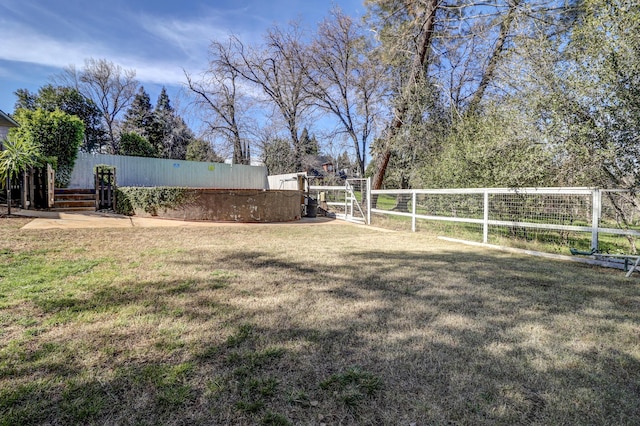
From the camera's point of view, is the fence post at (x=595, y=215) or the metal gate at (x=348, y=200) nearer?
the fence post at (x=595, y=215)

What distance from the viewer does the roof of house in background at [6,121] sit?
12588mm

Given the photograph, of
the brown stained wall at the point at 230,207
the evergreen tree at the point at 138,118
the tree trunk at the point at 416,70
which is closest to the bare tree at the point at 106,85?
the evergreen tree at the point at 138,118

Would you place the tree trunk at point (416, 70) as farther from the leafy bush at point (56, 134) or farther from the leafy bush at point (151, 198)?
the leafy bush at point (56, 134)

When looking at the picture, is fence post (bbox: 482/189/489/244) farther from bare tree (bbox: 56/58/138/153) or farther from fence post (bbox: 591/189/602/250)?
bare tree (bbox: 56/58/138/153)

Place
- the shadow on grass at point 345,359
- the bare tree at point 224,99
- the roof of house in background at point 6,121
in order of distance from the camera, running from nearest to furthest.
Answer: the shadow on grass at point 345,359
the roof of house in background at point 6,121
the bare tree at point 224,99

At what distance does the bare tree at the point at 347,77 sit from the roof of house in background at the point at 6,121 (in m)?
12.5

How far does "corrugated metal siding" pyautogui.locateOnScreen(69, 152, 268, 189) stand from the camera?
1433 cm

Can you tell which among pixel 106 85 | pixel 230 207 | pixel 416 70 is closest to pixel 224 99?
pixel 416 70

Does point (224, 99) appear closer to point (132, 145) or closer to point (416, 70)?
point (132, 145)

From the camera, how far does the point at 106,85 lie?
28.0 meters

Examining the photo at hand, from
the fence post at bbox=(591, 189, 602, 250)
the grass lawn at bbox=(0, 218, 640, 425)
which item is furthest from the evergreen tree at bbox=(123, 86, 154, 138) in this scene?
the fence post at bbox=(591, 189, 602, 250)

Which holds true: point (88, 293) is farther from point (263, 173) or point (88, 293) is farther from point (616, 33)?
point (263, 173)

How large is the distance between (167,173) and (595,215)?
57.4 feet

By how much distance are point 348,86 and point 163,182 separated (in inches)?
425
